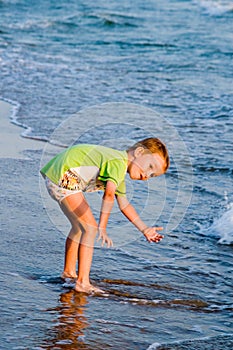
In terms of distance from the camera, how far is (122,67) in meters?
15.1

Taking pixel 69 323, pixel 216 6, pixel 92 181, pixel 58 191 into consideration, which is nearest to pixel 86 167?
pixel 92 181

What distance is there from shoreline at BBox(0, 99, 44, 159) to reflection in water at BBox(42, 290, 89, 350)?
3.44m

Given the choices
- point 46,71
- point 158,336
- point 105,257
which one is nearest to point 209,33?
point 46,71

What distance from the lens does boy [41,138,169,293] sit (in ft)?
14.6

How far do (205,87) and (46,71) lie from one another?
3181 millimetres

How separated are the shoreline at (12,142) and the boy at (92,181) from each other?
320 centimetres

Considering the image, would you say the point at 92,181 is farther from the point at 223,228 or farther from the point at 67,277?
the point at 223,228

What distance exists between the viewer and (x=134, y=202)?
666cm

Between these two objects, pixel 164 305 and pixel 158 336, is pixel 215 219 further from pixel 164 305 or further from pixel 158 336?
pixel 158 336

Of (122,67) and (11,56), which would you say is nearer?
(122,67)

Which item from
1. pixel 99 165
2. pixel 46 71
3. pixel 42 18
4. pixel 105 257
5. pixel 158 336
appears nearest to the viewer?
pixel 158 336

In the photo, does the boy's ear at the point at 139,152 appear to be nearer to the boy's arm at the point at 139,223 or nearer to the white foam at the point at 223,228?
the boy's arm at the point at 139,223

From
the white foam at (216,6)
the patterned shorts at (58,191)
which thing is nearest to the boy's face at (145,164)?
the patterned shorts at (58,191)

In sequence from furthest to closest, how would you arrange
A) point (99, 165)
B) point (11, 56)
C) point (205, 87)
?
point (11, 56) → point (205, 87) → point (99, 165)
